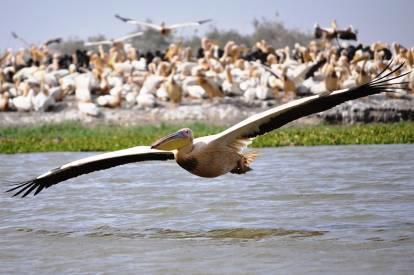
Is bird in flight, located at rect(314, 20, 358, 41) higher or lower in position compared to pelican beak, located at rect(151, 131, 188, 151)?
higher

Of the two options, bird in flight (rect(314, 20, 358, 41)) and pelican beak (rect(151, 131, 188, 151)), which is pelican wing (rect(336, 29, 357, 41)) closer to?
bird in flight (rect(314, 20, 358, 41))

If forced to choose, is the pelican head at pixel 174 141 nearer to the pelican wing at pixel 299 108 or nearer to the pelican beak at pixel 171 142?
the pelican beak at pixel 171 142

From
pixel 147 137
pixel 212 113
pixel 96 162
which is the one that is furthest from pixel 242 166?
pixel 212 113

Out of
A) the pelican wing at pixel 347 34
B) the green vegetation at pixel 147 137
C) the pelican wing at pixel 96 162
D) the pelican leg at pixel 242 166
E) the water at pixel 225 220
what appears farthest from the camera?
the pelican wing at pixel 347 34

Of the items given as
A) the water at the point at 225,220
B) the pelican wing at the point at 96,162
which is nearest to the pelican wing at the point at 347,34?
the water at the point at 225,220

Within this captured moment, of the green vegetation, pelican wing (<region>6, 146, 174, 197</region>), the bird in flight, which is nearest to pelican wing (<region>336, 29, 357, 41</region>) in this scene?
the bird in flight

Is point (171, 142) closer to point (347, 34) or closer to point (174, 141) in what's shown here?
point (174, 141)

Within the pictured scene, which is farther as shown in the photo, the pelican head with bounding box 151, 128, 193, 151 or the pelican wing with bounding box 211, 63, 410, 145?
the pelican head with bounding box 151, 128, 193, 151

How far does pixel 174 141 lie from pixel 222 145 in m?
0.55

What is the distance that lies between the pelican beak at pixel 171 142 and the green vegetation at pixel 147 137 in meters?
7.07

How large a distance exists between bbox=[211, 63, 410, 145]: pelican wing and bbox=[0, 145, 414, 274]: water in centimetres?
73

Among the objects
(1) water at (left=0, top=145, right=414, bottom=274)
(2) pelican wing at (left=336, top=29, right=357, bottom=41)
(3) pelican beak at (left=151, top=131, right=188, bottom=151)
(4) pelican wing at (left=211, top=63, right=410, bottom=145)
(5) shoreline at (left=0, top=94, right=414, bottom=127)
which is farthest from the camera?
(2) pelican wing at (left=336, top=29, right=357, bottom=41)

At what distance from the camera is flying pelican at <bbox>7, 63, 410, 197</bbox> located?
7.93 m

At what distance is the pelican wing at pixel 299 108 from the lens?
25.8ft
